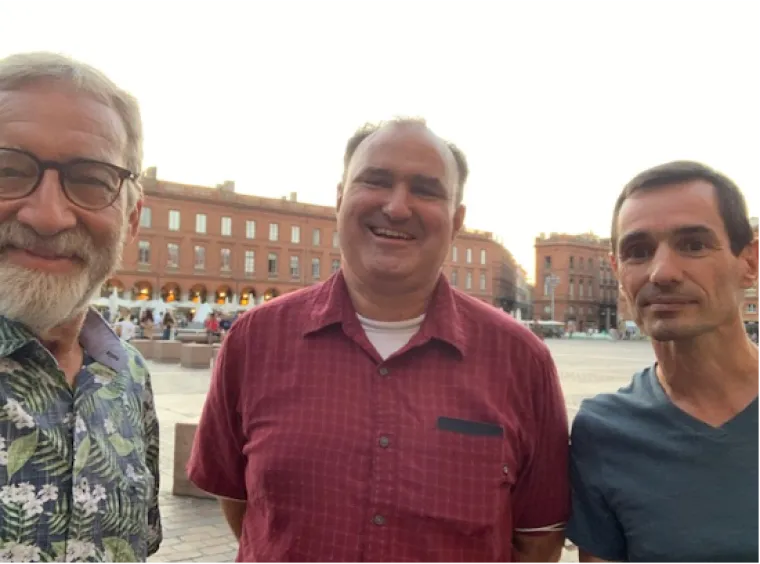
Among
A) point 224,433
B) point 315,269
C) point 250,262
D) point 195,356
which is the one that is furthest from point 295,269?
point 224,433

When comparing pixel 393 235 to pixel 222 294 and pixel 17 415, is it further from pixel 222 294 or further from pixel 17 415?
pixel 222 294

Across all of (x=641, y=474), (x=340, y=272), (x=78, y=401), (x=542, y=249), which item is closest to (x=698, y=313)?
(x=641, y=474)

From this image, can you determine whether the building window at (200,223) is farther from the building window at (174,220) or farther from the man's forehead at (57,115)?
the man's forehead at (57,115)

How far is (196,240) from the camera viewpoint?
57781mm

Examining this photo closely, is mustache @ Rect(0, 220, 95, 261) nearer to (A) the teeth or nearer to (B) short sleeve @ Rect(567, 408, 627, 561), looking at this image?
(A) the teeth

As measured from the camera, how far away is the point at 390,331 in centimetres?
225

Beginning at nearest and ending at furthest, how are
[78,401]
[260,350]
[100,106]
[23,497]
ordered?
[23,497] → [78,401] → [100,106] → [260,350]

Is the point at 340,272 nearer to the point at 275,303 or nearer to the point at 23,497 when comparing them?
the point at 275,303

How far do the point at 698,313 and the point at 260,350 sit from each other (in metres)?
1.43

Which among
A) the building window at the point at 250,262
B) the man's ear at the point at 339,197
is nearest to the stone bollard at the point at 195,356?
the man's ear at the point at 339,197

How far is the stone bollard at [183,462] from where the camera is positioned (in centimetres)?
573

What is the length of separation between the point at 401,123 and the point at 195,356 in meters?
16.9

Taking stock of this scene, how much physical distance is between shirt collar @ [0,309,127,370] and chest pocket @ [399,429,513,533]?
0.94 metres

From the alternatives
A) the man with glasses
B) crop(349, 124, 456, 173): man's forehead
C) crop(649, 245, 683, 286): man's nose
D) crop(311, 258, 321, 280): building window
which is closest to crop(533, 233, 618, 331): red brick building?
crop(311, 258, 321, 280): building window
